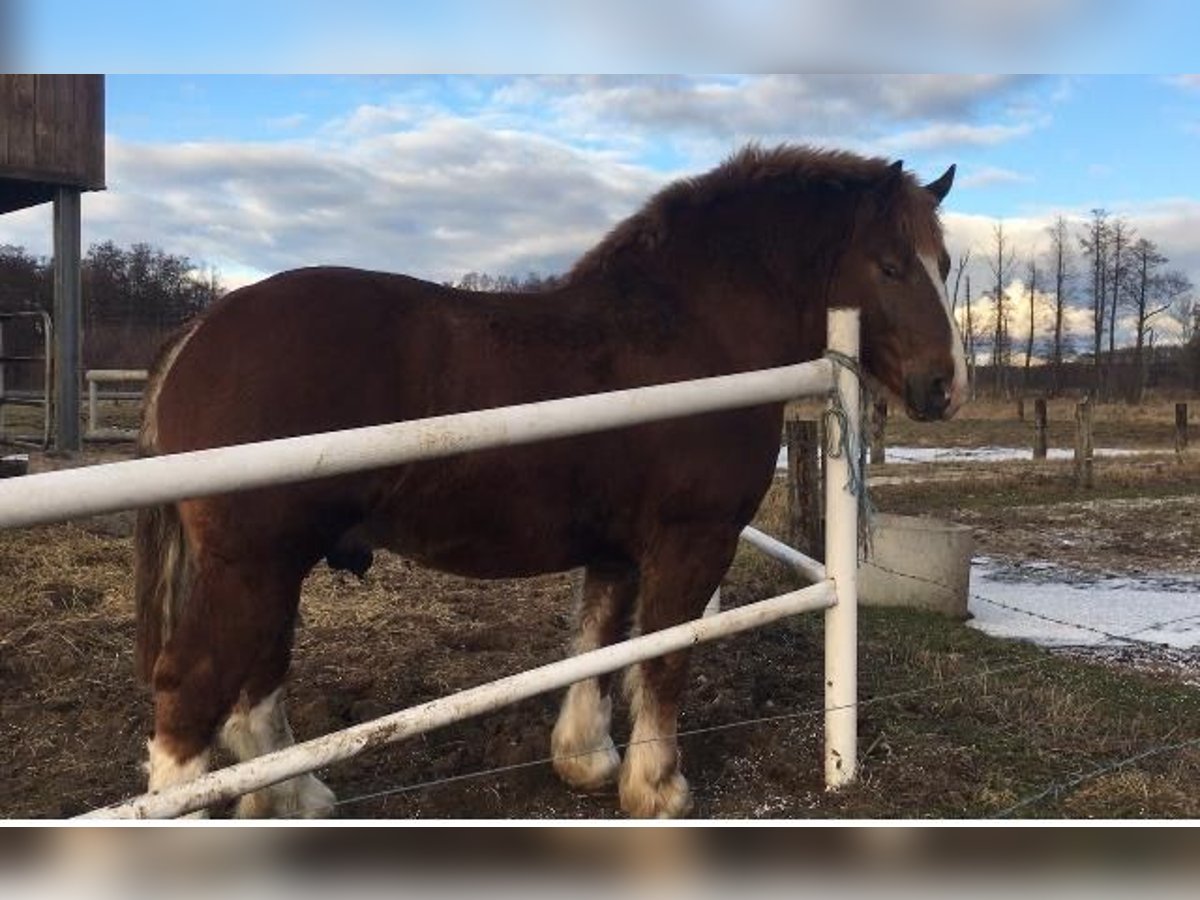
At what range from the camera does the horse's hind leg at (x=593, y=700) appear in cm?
329

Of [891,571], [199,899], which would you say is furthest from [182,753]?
[891,571]

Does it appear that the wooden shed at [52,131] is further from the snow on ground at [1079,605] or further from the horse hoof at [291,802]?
the snow on ground at [1079,605]

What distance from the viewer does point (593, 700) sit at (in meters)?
3.39

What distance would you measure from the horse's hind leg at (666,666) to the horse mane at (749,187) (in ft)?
2.99

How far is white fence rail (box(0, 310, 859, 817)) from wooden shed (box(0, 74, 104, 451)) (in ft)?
23.2

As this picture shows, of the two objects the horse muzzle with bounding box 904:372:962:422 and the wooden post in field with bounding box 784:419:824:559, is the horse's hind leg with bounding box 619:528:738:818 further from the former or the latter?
the wooden post in field with bounding box 784:419:824:559

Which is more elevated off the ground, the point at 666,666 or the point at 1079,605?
the point at 666,666

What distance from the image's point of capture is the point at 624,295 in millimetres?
3080

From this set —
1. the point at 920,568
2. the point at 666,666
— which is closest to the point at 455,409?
the point at 666,666

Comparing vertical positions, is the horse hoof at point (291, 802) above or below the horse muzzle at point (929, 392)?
below

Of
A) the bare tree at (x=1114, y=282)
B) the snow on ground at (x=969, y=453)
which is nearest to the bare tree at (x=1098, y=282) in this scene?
the bare tree at (x=1114, y=282)

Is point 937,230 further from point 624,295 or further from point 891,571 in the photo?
point 891,571

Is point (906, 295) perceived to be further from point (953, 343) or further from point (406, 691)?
point (406, 691)

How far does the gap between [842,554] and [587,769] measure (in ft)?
3.56
